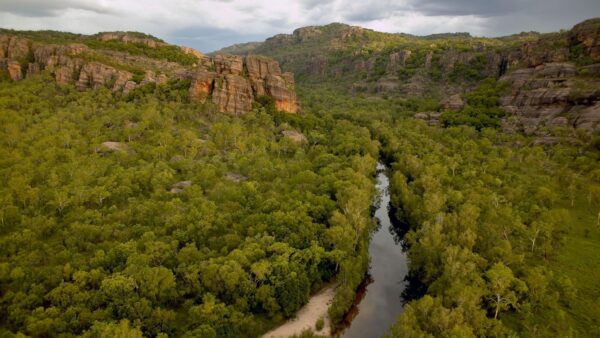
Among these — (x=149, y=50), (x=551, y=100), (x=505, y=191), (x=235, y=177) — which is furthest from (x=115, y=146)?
(x=551, y=100)

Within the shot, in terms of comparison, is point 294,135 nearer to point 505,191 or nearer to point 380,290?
point 505,191

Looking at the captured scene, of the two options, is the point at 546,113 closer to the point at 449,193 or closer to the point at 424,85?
the point at 449,193

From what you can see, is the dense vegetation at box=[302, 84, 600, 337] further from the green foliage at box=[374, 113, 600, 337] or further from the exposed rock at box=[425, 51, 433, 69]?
the exposed rock at box=[425, 51, 433, 69]

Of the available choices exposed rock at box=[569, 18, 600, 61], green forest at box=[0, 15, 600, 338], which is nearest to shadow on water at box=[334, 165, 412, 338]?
green forest at box=[0, 15, 600, 338]

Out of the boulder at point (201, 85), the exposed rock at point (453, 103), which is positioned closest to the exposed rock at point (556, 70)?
the exposed rock at point (453, 103)

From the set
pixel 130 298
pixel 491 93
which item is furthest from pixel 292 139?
pixel 491 93

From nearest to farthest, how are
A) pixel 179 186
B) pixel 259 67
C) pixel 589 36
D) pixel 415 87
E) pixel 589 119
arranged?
pixel 179 186 → pixel 589 119 → pixel 589 36 → pixel 259 67 → pixel 415 87

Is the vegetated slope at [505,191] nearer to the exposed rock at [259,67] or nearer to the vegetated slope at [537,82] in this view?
the vegetated slope at [537,82]
